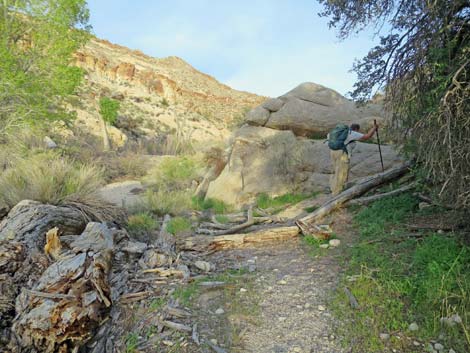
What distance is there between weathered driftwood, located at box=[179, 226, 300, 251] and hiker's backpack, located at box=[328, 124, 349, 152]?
2.75 m

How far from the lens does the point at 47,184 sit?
562 cm

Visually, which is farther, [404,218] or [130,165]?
[130,165]

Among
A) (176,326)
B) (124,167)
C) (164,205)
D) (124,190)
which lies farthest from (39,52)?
(176,326)

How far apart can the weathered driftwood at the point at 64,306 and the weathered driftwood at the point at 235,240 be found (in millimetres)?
1831

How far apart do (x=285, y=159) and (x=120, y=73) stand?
31.3 meters

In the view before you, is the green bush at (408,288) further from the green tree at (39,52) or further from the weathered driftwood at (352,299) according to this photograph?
the green tree at (39,52)

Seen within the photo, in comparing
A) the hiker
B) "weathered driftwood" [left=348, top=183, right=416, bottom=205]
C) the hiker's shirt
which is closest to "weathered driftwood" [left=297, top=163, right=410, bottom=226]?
"weathered driftwood" [left=348, top=183, right=416, bottom=205]

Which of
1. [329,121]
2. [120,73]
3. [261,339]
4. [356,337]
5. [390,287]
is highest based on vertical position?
[120,73]

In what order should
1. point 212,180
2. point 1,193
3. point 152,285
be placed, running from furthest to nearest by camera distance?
point 212,180
point 1,193
point 152,285

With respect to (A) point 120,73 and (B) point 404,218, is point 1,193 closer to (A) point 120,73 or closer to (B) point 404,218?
(B) point 404,218

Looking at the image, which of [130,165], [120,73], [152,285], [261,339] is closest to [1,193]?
[152,285]

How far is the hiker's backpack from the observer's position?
7.28 metres

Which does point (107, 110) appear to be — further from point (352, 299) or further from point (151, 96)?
point (352, 299)

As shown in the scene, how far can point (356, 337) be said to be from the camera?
8.75 feet
